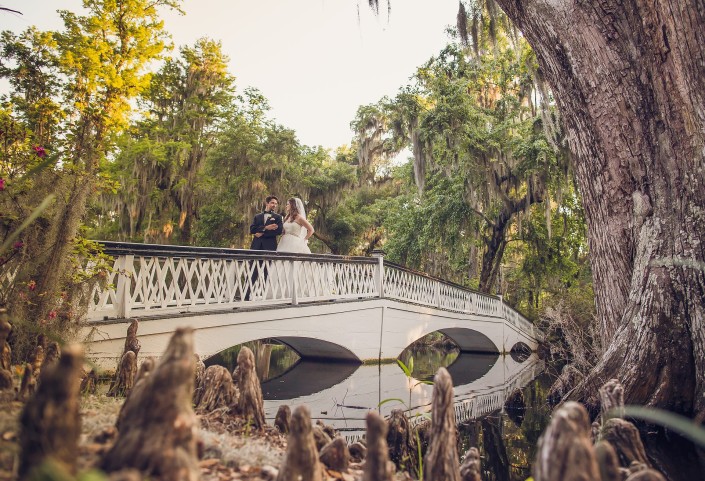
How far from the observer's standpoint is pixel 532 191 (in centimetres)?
1777

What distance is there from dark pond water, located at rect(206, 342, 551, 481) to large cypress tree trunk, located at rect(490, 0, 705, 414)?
1186 mm

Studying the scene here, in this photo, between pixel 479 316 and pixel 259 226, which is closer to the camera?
pixel 259 226

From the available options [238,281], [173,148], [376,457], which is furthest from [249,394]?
[173,148]

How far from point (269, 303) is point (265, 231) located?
1587 millimetres

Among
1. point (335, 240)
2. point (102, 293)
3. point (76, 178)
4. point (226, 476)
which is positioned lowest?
point (226, 476)

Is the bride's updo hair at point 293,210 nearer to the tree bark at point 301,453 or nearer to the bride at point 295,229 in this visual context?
the bride at point 295,229

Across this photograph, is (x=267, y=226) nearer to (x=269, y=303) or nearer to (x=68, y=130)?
(x=269, y=303)

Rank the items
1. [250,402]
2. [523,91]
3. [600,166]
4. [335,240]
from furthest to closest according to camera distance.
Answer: [335,240] → [523,91] → [600,166] → [250,402]

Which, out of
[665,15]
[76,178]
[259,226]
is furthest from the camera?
[259,226]

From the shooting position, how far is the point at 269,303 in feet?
31.7

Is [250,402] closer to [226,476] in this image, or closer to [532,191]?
[226,476]

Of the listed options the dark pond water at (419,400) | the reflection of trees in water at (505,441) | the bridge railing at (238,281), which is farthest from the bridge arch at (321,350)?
the reflection of trees in water at (505,441)

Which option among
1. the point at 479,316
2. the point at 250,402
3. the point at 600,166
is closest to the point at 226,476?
the point at 250,402

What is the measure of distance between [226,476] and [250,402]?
4.30ft
